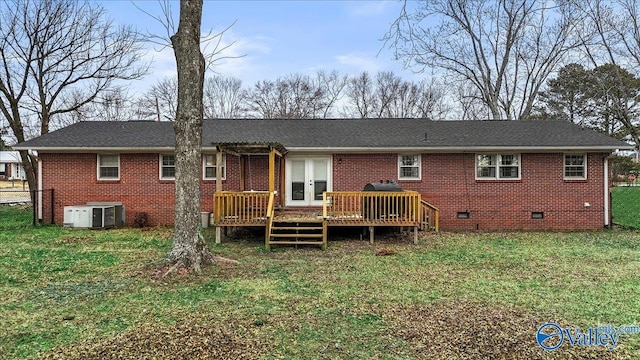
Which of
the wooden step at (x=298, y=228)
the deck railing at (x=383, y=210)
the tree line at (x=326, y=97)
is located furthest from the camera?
the tree line at (x=326, y=97)

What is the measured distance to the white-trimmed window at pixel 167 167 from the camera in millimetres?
13133

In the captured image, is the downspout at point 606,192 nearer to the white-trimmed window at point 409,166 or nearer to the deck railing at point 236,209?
the white-trimmed window at point 409,166

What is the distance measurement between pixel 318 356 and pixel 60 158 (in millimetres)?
12832

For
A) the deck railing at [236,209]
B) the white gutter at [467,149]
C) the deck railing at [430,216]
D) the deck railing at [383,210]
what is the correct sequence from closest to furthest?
the deck railing at [236,209] → the deck railing at [383,210] → the deck railing at [430,216] → the white gutter at [467,149]

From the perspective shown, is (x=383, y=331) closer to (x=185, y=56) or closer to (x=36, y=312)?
(x=36, y=312)

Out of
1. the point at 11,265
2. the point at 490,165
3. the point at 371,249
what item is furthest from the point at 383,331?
the point at 490,165

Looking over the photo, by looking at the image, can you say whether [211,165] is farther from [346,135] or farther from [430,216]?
[430,216]

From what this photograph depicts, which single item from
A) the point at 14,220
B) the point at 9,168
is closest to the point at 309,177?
the point at 14,220

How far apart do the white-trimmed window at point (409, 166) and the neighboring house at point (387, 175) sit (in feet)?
0.10

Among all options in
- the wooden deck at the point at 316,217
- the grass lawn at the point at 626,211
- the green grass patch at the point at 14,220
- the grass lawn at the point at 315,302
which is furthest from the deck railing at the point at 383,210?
the green grass patch at the point at 14,220

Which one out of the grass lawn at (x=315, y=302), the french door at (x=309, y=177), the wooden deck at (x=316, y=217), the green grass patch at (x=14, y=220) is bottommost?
the grass lawn at (x=315, y=302)

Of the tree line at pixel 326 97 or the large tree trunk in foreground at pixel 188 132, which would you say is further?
the tree line at pixel 326 97

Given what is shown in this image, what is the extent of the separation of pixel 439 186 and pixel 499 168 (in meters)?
2.01

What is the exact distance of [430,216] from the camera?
12781 mm
